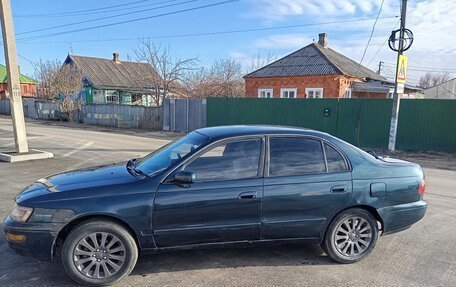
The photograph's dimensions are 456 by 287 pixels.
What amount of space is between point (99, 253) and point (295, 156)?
7.40ft

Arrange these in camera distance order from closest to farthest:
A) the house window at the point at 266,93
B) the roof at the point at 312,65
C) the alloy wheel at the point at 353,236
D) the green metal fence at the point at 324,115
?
the alloy wheel at the point at 353,236
the green metal fence at the point at 324,115
the roof at the point at 312,65
the house window at the point at 266,93

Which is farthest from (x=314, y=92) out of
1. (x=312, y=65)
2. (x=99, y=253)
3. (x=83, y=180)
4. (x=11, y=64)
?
(x=99, y=253)

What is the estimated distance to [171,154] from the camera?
3.95m

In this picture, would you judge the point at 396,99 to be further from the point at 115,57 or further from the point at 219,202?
the point at 115,57

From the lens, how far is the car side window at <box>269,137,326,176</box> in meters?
3.71

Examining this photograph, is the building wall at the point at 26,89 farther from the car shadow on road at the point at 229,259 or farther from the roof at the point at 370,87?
the car shadow on road at the point at 229,259

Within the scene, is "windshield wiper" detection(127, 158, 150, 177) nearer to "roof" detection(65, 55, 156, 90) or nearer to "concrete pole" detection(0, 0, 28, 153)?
"concrete pole" detection(0, 0, 28, 153)

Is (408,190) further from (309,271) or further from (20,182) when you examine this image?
(20,182)

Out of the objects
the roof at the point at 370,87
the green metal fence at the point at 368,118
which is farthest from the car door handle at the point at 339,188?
the roof at the point at 370,87

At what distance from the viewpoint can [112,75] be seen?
135 feet

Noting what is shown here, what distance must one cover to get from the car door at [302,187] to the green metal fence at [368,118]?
12.2 meters

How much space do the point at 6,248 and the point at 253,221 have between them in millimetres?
2958

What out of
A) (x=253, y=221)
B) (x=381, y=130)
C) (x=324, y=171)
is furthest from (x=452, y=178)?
(x=253, y=221)

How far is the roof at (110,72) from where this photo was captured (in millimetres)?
38438
